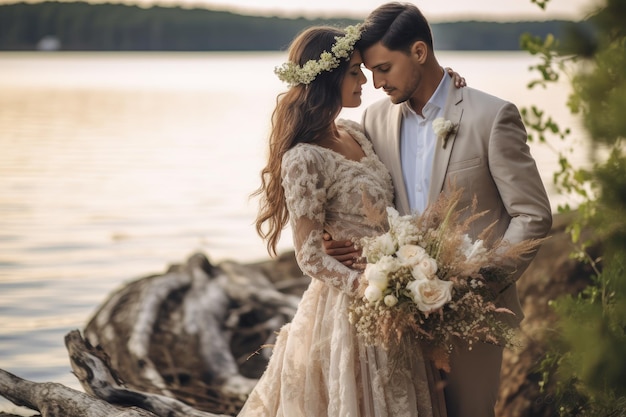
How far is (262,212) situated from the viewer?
131 inches

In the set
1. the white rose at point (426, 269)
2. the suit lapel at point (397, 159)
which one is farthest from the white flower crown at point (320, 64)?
the white rose at point (426, 269)

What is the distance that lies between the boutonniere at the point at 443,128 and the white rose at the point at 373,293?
2.48 feet

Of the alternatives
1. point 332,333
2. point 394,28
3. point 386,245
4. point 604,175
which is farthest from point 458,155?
point 604,175

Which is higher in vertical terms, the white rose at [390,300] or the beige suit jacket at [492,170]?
the beige suit jacket at [492,170]

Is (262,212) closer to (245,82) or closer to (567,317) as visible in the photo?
(567,317)

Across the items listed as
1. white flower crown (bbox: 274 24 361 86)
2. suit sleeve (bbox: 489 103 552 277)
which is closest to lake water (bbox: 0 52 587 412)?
white flower crown (bbox: 274 24 361 86)

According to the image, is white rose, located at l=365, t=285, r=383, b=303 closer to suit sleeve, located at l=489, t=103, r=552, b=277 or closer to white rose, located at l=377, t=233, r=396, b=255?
white rose, located at l=377, t=233, r=396, b=255

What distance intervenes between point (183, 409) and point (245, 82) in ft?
106

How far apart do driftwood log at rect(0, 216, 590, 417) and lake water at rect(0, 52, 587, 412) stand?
58 cm

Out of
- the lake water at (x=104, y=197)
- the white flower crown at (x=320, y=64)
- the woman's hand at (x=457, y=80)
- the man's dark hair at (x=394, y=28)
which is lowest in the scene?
the lake water at (x=104, y=197)

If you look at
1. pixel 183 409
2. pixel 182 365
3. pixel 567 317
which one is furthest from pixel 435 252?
pixel 182 365

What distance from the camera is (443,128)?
3.31 metres

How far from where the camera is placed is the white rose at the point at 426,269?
2.75 metres

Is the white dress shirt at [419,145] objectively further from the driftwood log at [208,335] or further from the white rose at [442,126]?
the driftwood log at [208,335]
